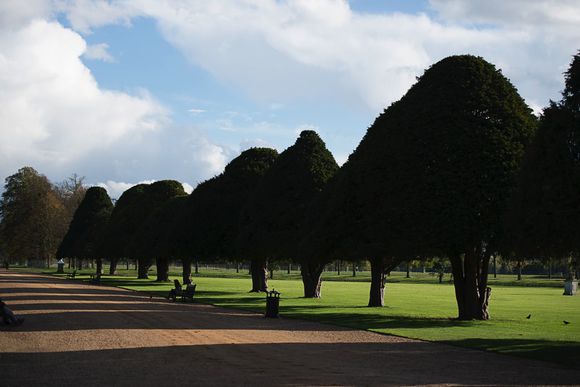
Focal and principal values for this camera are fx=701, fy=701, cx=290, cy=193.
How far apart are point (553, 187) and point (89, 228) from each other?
282ft

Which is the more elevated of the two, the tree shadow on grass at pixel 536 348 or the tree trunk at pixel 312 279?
the tree trunk at pixel 312 279

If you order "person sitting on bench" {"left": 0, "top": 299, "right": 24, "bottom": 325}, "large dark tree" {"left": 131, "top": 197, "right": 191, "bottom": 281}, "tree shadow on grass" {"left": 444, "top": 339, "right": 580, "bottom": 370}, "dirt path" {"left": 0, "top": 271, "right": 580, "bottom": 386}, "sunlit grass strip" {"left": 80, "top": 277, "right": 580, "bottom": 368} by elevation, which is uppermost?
"large dark tree" {"left": 131, "top": 197, "right": 191, "bottom": 281}

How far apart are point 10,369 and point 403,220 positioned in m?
18.9

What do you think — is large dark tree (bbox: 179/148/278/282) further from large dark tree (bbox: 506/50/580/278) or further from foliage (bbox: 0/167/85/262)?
foliage (bbox: 0/167/85/262)

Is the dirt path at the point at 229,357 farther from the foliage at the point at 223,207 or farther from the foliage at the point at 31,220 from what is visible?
the foliage at the point at 31,220

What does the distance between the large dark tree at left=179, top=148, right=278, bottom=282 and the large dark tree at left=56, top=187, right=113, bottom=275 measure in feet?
113

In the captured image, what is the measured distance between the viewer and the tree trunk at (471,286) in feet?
100

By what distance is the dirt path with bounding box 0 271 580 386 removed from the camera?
45.7 ft

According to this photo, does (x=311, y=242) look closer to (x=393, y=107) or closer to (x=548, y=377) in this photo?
(x=393, y=107)

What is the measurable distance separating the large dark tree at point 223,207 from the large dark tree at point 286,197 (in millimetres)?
6761

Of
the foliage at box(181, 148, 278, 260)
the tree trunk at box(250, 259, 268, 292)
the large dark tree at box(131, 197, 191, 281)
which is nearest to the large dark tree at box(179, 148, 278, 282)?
the foliage at box(181, 148, 278, 260)

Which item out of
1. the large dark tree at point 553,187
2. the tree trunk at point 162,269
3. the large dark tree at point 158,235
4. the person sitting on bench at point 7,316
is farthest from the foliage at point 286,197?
the large dark tree at point 553,187

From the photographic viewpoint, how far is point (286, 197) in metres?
51.2

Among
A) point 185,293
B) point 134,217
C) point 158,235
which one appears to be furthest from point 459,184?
point 134,217
